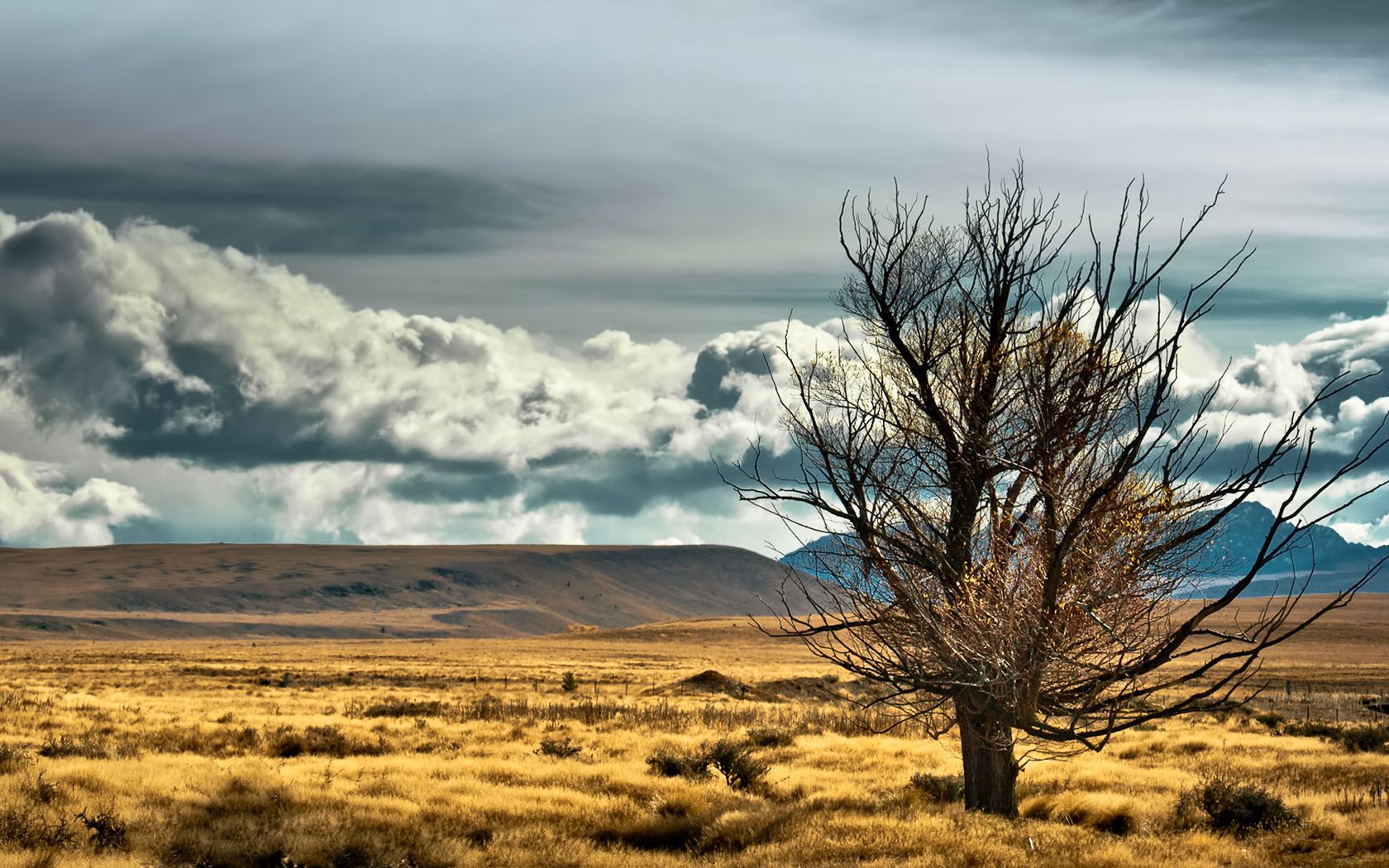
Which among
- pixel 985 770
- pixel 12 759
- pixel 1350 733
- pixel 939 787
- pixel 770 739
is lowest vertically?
pixel 1350 733

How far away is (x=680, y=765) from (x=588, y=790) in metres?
2.60

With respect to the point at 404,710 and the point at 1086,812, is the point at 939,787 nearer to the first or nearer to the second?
the point at 1086,812

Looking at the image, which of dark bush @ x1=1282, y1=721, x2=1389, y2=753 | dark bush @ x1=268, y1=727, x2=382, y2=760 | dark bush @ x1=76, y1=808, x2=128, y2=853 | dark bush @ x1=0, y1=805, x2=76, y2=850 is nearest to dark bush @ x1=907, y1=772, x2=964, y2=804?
dark bush @ x1=268, y1=727, x2=382, y2=760

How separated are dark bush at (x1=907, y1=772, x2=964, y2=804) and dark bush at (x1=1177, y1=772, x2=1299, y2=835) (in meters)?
3.21

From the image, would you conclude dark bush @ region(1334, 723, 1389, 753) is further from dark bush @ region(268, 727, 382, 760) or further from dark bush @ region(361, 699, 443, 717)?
dark bush @ region(361, 699, 443, 717)

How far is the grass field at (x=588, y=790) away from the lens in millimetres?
13352

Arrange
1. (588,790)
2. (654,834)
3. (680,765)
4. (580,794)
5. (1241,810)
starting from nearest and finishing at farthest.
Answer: (654,834), (1241,810), (580,794), (588,790), (680,765)

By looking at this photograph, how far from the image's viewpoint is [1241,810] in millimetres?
16328

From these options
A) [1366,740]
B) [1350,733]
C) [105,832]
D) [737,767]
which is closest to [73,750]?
[105,832]

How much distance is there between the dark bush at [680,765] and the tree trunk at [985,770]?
5.09 m

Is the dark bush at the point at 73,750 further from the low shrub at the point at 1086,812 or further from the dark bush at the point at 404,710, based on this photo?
the low shrub at the point at 1086,812

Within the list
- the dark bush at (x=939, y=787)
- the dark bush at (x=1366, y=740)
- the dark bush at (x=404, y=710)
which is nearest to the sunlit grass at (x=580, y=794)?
the dark bush at (x=404, y=710)

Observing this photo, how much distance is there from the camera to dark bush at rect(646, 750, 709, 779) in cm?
1953

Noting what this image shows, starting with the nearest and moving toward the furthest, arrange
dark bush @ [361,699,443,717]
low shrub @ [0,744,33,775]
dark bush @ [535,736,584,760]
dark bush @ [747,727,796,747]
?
low shrub @ [0,744,33,775] → dark bush @ [535,736,584,760] → dark bush @ [747,727,796,747] → dark bush @ [361,699,443,717]
